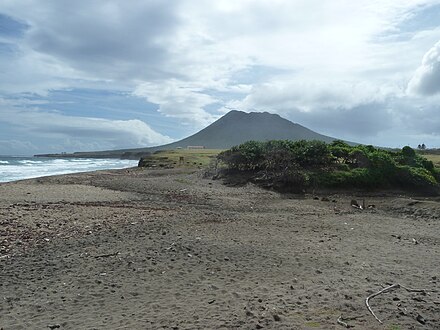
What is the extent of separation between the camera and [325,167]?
2766 centimetres

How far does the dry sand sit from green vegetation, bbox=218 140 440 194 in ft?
33.9

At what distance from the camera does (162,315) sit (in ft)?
19.2

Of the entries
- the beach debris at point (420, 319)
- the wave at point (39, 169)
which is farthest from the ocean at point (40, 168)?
the beach debris at point (420, 319)

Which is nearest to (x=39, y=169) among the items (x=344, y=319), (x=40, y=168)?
(x=40, y=168)

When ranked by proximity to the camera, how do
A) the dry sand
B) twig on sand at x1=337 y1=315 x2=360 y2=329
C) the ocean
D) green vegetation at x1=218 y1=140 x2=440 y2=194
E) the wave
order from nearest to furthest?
twig on sand at x1=337 y1=315 x2=360 y2=329 → the dry sand → green vegetation at x1=218 y1=140 x2=440 y2=194 → the wave → the ocean

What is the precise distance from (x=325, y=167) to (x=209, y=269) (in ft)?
68.9

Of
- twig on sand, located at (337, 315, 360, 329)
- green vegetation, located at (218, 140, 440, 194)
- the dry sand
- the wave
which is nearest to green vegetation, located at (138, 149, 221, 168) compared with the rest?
the wave

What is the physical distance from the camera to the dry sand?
19.0 ft

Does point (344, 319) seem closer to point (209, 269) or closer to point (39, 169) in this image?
point (209, 269)

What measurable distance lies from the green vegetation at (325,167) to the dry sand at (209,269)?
10.3 m

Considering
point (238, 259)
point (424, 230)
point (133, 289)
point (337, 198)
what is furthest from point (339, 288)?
point (337, 198)

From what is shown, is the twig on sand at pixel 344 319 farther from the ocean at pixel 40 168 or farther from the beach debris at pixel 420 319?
the ocean at pixel 40 168

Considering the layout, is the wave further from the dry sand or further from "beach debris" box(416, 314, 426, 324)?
"beach debris" box(416, 314, 426, 324)

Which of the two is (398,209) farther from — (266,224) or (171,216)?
(171,216)
